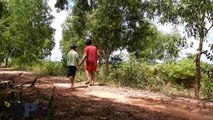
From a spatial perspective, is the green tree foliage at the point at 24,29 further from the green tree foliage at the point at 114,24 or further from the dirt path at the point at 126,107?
the dirt path at the point at 126,107

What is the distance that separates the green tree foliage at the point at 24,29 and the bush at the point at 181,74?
2243cm

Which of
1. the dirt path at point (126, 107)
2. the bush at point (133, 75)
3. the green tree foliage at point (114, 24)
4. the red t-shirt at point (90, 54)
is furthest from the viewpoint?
the green tree foliage at point (114, 24)

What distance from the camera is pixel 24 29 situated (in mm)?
52469

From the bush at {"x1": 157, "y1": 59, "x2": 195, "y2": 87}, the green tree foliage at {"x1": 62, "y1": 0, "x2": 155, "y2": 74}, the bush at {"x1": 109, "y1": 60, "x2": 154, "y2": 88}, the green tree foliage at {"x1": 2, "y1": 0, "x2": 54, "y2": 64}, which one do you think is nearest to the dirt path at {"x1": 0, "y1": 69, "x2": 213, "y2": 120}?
the bush at {"x1": 109, "y1": 60, "x2": 154, "y2": 88}

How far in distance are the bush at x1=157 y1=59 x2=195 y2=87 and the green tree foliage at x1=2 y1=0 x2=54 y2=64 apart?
883 inches

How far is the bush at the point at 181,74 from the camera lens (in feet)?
104

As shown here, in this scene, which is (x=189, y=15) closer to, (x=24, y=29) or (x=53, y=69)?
(x=53, y=69)

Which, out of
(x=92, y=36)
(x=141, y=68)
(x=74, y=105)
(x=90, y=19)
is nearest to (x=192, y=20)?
(x=141, y=68)

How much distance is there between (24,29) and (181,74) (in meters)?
27.2

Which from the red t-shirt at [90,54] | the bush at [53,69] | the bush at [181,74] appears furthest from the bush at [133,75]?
the red t-shirt at [90,54]

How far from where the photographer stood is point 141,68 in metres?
24.3

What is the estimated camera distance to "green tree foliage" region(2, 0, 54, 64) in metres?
51.6

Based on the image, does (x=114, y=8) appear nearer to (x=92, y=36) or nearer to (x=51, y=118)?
(x=92, y=36)

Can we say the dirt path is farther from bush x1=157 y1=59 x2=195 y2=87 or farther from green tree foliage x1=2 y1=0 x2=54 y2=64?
green tree foliage x1=2 y1=0 x2=54 y2=64
